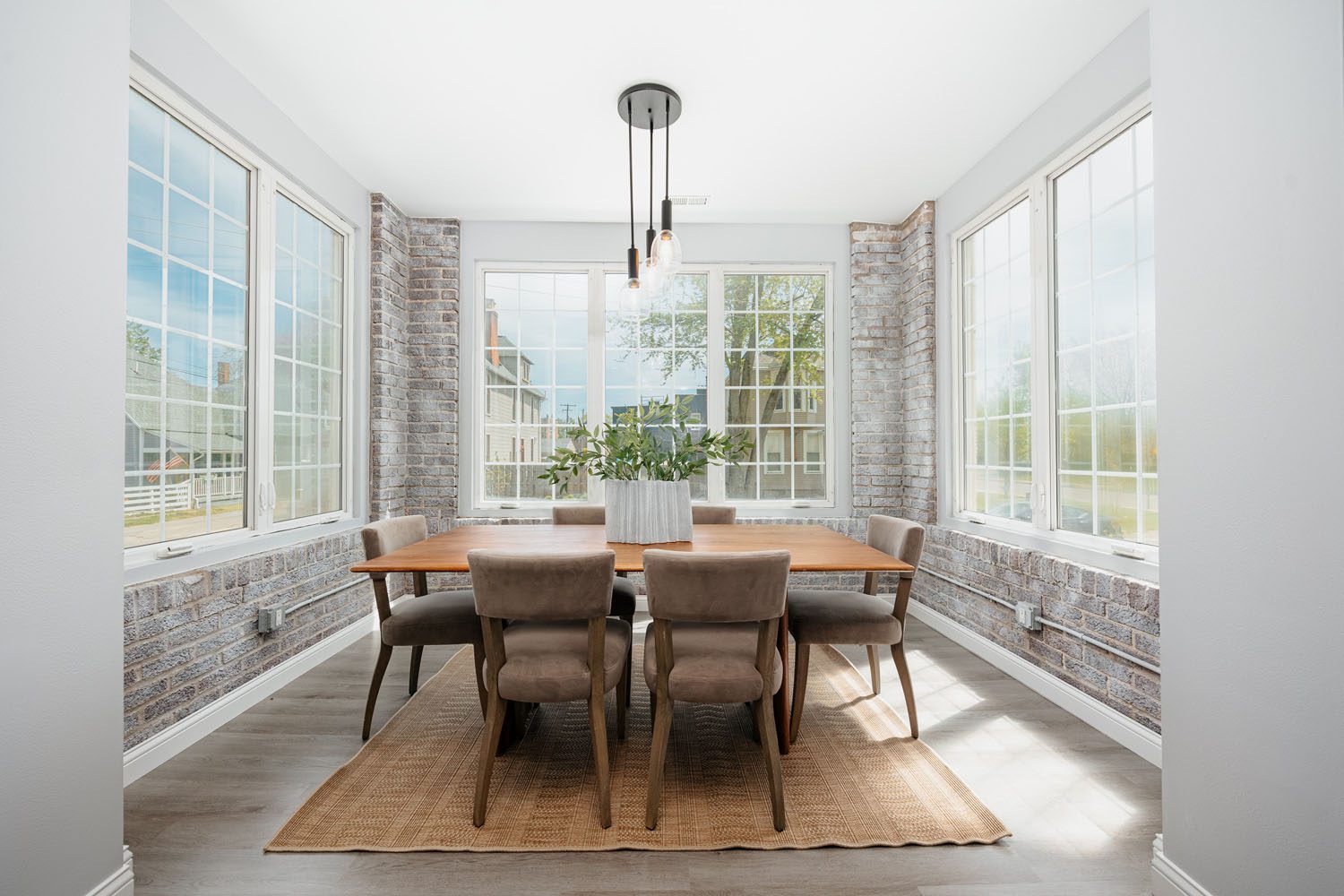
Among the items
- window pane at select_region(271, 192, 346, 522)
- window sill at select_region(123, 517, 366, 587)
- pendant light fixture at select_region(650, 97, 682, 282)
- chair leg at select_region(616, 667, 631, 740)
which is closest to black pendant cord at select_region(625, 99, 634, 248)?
pendant light fixture at select_region(650, 97, 682, 282)

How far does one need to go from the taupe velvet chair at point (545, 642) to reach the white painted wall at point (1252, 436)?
1491 millimetres

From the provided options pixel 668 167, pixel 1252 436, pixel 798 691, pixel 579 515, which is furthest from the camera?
pixel 579 515

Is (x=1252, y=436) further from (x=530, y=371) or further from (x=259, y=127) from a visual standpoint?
(x=530, y=371)

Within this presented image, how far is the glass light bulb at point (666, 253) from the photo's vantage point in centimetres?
269

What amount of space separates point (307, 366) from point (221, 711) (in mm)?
1796

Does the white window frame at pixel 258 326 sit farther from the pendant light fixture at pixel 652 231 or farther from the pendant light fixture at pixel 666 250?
the pendant light fixture at pixel 666 250

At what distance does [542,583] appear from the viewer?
1917 mm

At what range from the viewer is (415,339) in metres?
4.64

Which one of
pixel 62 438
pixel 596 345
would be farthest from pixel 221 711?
pixel 596 345

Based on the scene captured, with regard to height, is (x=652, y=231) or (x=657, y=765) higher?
(x=652, y=231)

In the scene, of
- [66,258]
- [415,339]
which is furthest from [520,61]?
[415,339]

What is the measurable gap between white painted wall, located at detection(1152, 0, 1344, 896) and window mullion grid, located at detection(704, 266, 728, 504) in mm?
3267

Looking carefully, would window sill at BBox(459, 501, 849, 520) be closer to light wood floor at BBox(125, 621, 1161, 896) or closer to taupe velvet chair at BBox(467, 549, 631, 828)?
light wood floor at BBox(125, 621, 1161, 896)

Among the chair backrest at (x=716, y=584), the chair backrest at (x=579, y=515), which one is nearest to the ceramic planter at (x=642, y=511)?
the chair backrest at (x=716, y=584)
